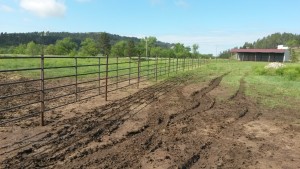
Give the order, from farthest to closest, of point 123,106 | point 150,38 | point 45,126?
point 150,38, point 123,106, point 45,126

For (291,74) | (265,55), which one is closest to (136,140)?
(291,74)

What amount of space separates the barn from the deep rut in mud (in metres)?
79.5

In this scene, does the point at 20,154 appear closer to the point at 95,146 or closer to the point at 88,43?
the point at 95,146

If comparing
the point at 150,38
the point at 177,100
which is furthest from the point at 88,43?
the point at 177,100

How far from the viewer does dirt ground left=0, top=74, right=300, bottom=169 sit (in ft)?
17.0

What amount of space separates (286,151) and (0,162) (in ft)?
16.9

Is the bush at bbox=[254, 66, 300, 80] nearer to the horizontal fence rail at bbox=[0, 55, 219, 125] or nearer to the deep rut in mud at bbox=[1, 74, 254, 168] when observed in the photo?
the horizontal fence rail at bbox=[0, 55, 219, 125]

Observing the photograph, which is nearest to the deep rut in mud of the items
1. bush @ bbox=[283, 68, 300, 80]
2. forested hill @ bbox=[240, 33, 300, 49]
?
bush @ bbox=[283, 68, 300, 80]

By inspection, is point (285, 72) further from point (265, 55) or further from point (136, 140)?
point (265, 55)

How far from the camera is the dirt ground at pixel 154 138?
17.0ft

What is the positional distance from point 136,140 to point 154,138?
0.41 m

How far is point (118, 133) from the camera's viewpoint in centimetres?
682

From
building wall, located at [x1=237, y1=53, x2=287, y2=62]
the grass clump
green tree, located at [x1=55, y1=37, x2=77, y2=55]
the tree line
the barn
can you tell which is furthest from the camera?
green tree, located at [x1=55, y1=37, x2=77, y2=55]

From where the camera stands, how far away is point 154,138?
21.5ft
